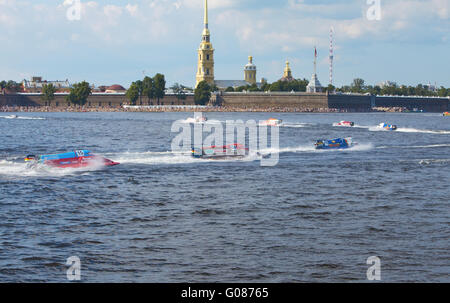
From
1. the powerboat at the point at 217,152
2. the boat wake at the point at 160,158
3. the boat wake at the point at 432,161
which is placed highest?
the powerboat at the point at 217,152

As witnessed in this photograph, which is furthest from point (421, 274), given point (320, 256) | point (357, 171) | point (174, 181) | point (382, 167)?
point (382, 167)

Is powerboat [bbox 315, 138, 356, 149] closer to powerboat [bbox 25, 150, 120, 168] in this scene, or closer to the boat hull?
the boat hull

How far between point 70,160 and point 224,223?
16.4 meters

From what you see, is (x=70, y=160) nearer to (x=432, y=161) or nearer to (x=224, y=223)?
(x=224, y=223)

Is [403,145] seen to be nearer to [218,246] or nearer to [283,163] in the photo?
[283,163]

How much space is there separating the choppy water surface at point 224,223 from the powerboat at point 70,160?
874 mm

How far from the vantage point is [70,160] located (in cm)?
3481

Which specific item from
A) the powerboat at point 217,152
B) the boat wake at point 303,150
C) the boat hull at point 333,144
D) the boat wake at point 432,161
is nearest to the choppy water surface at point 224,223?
the boat wake at point 432,161

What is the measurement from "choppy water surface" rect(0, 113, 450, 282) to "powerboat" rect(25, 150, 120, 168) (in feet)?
2.87

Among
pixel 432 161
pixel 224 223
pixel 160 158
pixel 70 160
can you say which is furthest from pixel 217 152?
pixel 224 223

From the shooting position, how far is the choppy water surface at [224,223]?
15812 mm

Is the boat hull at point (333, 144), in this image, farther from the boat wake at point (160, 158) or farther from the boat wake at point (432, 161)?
the boat wake at point (432, 161)

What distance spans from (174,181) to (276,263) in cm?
1471

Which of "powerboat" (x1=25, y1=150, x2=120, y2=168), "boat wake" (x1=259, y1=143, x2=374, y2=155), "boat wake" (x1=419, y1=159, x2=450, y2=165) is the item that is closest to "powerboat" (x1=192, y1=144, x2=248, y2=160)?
"boat wake" (x1=259, y1=143, x2=374, y2=155)
